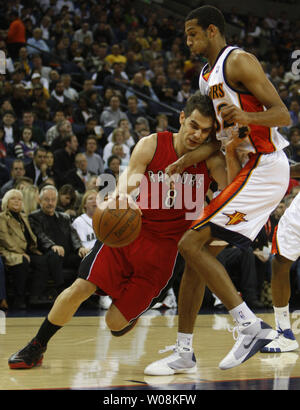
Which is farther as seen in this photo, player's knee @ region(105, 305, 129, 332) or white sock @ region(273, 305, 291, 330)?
white sock @ region(273, 305, 291, 330)

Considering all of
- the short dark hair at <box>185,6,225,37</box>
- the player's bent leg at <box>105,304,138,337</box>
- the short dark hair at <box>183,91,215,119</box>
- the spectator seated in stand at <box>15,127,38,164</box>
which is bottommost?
the spectator seated in stand at <box>15,127,38,164</box>

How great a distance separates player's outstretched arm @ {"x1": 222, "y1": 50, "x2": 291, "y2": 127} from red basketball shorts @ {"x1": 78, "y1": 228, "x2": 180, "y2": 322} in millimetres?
850

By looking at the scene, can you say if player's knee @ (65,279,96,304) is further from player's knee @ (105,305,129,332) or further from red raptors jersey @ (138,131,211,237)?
red raptors jersey @ (138,131,211,237)

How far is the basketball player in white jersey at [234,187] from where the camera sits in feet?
11.1

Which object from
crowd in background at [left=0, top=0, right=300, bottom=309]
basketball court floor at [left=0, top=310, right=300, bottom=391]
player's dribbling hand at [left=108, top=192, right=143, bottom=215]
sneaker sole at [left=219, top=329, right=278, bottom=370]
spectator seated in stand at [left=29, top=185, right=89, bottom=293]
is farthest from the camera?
crowd in background at [left=0, top=0, right=300, bottom=309]

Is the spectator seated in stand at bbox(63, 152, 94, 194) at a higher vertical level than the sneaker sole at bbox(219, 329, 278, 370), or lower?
lower

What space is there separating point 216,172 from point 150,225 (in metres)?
0.48

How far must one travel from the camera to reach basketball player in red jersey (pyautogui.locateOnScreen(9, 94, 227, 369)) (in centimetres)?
361

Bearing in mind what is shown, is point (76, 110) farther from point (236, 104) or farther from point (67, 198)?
point (236, 104)

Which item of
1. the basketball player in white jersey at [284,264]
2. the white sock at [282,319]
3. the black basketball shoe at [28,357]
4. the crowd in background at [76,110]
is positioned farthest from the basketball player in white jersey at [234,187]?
the crowd in background at [76,110]

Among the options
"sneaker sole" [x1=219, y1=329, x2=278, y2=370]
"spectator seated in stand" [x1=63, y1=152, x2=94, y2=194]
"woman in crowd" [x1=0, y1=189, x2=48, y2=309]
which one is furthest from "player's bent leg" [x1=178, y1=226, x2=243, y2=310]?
"spectator seated in stand" [x1=63, y1=152, x2=94, y2=194]

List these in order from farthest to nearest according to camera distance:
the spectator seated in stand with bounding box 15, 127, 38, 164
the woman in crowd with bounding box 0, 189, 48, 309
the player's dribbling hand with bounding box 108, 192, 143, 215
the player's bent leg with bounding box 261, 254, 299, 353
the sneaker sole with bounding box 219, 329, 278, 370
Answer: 1. the spectator seated in stand with bounding box 15, 127, 38, 164
2. the woman in crowd with bounding box 0, 189, 48, 309
3. the player's bent leg with bounding box 261, 254, 299, 353
4. the player's dribbling hand with bounding box 108, 192, 143, 215
5. the sneaker sole with bounding box 219, 329, 278, 370

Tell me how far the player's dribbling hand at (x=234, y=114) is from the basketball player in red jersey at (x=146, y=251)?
0.20m

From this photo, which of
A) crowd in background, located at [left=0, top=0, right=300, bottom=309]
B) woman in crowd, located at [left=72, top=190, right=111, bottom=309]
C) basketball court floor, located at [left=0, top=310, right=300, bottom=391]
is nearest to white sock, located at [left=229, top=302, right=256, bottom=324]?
basketball court floor, located at [left=0, top=310, right=300, bottom=391]
